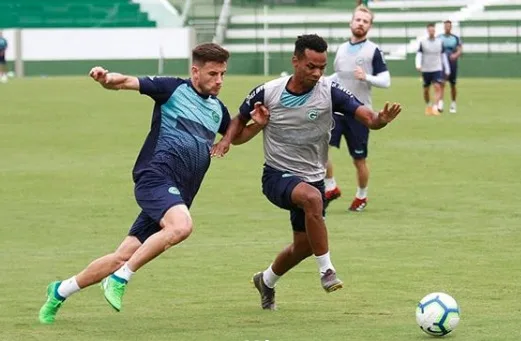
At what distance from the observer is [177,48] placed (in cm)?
6044

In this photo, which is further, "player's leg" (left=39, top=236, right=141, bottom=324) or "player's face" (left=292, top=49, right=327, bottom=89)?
"player's face" (left=292, top=49, right=327, bottom=89)

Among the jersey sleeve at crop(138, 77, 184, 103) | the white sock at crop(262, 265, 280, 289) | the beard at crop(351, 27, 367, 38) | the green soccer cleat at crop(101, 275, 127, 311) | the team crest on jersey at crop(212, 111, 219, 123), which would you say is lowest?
the white sock at crop(262, 265, 280, 289)

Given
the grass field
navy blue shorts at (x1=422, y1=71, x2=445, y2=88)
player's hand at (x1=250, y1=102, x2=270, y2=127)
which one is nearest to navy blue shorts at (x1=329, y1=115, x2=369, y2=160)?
the grass field

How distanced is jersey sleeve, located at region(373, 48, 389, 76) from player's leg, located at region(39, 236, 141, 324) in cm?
742

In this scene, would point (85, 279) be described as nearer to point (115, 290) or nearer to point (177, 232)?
point (115, 290)

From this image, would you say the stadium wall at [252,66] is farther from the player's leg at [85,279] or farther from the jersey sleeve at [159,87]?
the player's leg at [85,279]

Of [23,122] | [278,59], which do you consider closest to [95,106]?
[23,122]

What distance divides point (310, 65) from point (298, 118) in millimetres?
423

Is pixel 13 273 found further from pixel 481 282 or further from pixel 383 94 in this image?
pixel 383 94

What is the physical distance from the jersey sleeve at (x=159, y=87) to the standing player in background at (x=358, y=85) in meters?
6.76

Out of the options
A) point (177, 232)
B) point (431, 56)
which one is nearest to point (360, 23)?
point (177, 232)

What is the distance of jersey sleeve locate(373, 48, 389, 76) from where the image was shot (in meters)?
16.0

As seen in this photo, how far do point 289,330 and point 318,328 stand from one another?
7.4 inches

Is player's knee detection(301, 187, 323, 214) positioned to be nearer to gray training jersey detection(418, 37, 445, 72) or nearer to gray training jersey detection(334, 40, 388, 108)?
gray training jersey detection(334, 40, 388, 108)
